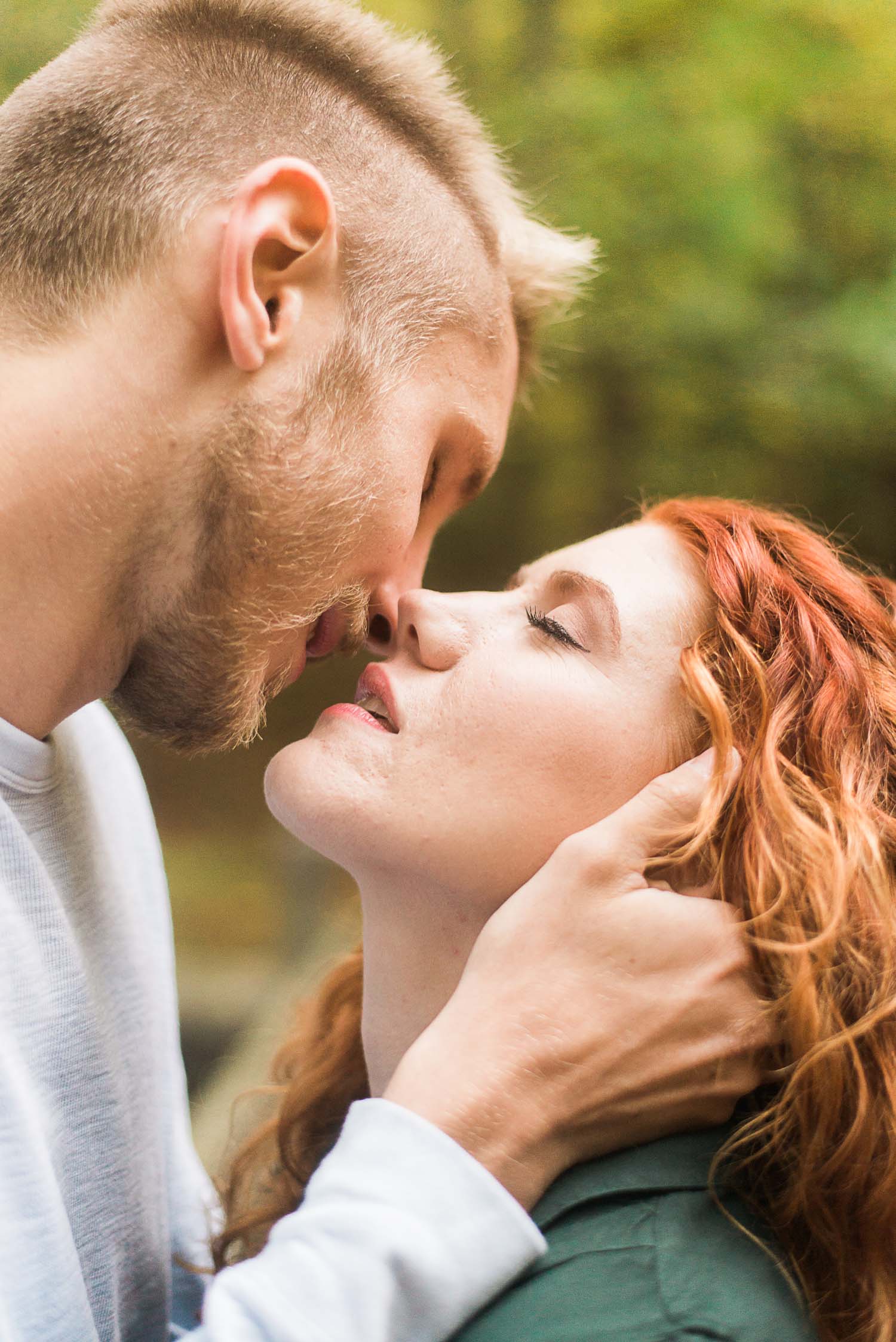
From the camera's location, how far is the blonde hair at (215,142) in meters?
1.23

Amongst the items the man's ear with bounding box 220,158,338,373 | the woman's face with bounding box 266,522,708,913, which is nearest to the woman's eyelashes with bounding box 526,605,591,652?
the woman's face with bounding box 266,522,708,913

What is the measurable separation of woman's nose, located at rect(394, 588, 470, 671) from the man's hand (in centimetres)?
31

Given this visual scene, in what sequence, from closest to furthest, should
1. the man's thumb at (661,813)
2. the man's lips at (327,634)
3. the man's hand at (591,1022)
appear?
1. the man's hand at (591,1022)
2. the man's thumb at (661,813)
3. the man's lips at (327,634)

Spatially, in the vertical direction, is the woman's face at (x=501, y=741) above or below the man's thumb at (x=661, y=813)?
above

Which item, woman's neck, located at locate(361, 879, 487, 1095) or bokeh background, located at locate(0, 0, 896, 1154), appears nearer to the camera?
woman's neck, located at locate(361, 879, 487, 1095)

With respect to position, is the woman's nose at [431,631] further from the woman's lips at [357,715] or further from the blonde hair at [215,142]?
the blonde hair at [215,142]

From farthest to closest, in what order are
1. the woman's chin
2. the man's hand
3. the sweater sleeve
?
the woman's chin → the man's hand → the sweater sleeve

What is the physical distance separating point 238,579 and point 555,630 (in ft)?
1.33

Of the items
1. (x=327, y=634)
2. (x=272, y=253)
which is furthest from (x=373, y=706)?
(x=272, y=253)

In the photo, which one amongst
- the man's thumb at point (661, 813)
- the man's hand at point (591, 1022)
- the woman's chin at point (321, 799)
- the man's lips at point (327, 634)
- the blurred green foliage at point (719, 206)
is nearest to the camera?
the man's hand at point (591, 1022)

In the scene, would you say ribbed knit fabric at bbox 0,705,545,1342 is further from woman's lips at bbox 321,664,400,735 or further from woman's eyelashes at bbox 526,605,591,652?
woman's eyelashes at bbox 526,605,591,652

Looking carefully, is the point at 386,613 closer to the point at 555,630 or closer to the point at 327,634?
the point at 327,634

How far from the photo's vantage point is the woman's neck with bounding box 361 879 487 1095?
4.15 feet

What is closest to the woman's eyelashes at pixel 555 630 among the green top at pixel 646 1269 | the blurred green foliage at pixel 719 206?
the green top at pixel 646 1269
